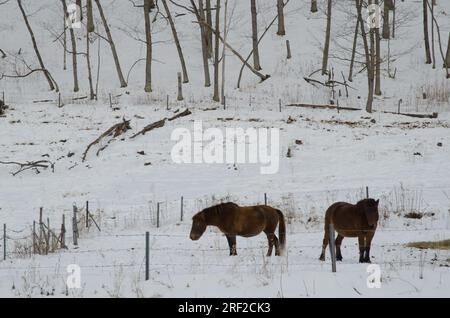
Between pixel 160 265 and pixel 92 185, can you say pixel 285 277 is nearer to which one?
pixel 160 265

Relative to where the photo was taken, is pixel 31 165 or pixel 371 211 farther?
pixel 31 165

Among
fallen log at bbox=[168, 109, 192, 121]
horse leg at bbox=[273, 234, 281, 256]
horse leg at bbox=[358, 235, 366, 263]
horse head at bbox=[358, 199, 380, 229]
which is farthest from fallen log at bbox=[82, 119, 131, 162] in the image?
horse head at bbox=[358, 199, 380, 229]

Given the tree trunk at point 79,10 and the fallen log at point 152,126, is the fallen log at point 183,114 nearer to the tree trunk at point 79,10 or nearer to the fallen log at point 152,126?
the fallen log at point 152,126

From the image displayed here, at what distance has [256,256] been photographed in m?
11.7

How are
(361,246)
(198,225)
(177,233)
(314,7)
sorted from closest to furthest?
(361,246), (198,225), (177,233), (314,7)

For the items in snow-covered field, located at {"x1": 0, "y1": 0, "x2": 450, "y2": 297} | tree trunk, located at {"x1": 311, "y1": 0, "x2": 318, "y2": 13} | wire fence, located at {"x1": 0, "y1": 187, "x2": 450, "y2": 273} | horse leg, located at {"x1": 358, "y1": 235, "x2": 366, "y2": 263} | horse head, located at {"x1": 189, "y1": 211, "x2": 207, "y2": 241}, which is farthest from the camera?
tree trunk, located at {"x1": 311, "y1": 0, "x2": 318, "y2": 13}

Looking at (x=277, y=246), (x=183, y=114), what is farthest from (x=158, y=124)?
(x=277, y=246)

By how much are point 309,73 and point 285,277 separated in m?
33.7

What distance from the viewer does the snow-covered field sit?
9.30 meters

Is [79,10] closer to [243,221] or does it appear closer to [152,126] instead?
[152,126]

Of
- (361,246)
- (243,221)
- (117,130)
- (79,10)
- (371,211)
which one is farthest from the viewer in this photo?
(79,10)

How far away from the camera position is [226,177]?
21.7 meters

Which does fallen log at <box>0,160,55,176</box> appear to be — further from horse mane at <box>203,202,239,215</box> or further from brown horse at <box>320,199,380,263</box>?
brown horse at <box>320,199,380,263</box>
